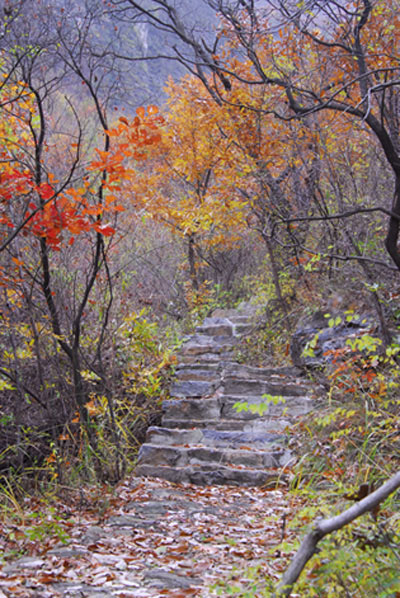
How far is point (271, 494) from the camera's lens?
4.14 m

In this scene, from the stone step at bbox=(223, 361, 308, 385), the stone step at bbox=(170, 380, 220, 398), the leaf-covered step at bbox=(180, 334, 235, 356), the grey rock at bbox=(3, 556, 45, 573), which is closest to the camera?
the grey rock at bbox=(3, 556, 45, 573)

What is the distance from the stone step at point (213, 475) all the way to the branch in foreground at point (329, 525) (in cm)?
270

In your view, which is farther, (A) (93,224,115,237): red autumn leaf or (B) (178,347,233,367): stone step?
(B) (178,347,233,367): stone step

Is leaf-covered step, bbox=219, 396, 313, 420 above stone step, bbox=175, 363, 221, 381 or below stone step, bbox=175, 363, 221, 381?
below

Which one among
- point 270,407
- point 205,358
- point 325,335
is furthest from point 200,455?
point 205,358

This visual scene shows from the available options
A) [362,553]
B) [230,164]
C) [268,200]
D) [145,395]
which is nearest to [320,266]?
[268,200]

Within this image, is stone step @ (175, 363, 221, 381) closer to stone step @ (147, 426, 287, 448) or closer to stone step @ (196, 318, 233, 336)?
stone step @ (147, 426, 287, 448)

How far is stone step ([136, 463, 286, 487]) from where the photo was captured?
4.45 metres

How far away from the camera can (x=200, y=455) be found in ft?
16.0

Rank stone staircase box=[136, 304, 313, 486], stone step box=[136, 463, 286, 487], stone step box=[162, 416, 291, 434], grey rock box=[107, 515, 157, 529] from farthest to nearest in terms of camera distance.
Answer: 1. stone step box=[162, 416, 291, 434]
2. stone staircase box=[136, 304, 313, 486]
3. stone step box=[136, 463, 286, 487]
4. grey rock box=[107, 515, 157, 529]

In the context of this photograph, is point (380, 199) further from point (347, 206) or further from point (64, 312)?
point (64, 312)

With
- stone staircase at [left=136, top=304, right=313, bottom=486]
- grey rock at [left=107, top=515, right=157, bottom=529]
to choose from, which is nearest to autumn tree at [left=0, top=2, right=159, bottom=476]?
stone staircase at [left=136, top=304, right=313, bottom=486]

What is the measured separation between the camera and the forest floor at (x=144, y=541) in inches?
94.8

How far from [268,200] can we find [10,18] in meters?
4.02
